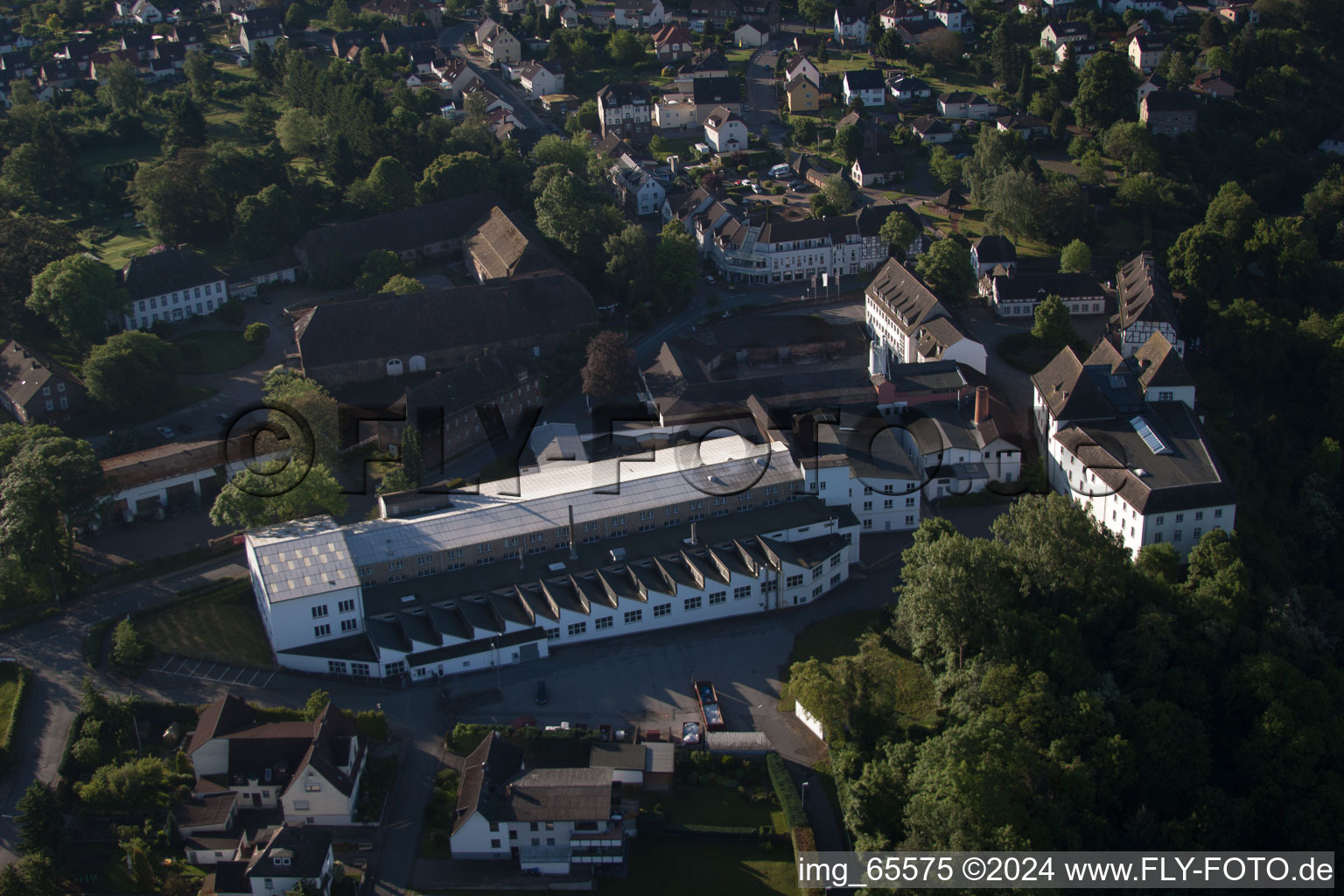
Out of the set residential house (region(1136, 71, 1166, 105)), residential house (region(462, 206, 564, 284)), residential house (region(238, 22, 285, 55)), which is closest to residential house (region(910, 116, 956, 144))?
residential house (region(1136, 71, 1166, 105))

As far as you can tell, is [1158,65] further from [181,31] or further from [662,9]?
[181,31]

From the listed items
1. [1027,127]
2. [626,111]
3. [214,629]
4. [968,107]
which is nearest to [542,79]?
[626,111]

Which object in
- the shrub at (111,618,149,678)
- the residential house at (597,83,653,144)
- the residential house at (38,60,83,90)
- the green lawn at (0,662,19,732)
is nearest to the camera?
the green lawn at (0,662,19,732)

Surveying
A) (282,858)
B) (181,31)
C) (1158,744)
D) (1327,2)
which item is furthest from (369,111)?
(1327,2)

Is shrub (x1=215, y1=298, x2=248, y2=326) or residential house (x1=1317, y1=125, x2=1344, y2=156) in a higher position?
residential house (x1=1317, y1=125, x2=1344, y2=156)

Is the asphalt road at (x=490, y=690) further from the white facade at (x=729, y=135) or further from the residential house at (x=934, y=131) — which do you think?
the residential house at (x=934, y=131)

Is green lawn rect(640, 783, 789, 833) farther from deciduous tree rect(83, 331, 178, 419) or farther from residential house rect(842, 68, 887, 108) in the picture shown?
residential house rect(842, 68, 887, 108)
